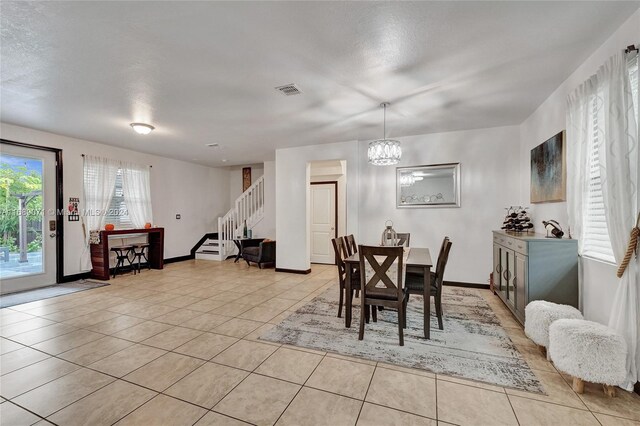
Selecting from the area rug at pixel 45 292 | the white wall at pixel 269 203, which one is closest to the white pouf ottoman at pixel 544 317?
the white wall at pixel 269 203

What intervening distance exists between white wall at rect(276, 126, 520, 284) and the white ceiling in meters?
0.59

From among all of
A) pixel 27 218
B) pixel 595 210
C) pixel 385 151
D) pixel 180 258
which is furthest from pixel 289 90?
pixel 180 258

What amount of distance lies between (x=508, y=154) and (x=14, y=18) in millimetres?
6195

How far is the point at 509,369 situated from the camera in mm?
2389

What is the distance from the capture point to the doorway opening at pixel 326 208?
7387 mm

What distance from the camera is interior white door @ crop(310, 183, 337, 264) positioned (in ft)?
24.3

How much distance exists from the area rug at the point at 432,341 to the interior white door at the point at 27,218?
16.1 ft

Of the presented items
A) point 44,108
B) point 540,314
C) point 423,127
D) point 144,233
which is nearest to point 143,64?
point 44,108

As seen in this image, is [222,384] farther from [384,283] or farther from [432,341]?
[432,341]

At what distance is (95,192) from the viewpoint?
19.3 ft

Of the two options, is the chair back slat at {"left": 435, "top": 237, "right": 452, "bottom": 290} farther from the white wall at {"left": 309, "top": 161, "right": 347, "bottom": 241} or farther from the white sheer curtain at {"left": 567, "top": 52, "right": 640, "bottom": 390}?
the white wall at {"left": 309, "top": 161, "right": 347, "bottom": 241}

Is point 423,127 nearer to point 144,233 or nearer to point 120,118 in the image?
point 120,118

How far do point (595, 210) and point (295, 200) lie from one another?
4.84 m

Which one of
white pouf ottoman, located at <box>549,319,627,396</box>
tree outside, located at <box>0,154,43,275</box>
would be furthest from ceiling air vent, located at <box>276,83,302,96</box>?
tree outside, located at <box>0,154,43,275</box>
